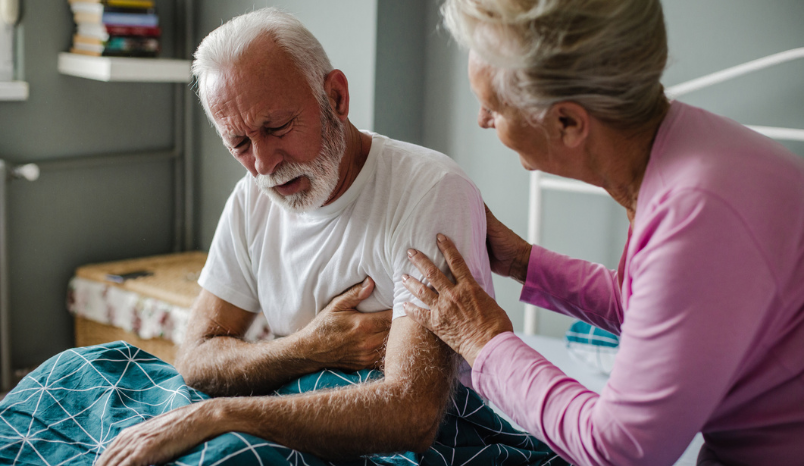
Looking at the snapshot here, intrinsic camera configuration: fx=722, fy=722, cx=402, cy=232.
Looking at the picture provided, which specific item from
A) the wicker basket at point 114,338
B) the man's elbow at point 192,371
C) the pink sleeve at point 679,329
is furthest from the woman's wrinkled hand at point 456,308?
the wicker basket at point 114,338

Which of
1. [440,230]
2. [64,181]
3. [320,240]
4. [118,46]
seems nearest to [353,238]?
[320,240]

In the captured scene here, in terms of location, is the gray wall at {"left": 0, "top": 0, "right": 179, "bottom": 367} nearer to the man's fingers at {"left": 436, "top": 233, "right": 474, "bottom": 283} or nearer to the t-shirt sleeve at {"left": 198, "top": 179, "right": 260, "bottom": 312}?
the t-shirt sleeve at {"left": 198, "top": 179, "right": 260, "bottom": 312}

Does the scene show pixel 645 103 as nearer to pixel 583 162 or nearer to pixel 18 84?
pixel 583 162

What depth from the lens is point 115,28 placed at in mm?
2625

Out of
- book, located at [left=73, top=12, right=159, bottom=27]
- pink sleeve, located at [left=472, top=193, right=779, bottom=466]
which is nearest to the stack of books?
book, located at [left=73, top=12, right=159, bottom=27]

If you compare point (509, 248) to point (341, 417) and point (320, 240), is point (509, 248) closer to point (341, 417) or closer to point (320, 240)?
point (320, 240)

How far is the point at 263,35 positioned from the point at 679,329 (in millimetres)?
872

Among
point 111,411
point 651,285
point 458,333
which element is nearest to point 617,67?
point 651,285

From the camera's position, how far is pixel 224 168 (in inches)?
120

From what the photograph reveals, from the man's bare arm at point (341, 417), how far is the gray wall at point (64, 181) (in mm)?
1954

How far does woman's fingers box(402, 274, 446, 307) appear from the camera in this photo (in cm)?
116

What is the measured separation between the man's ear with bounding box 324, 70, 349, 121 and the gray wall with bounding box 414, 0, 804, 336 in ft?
2.74

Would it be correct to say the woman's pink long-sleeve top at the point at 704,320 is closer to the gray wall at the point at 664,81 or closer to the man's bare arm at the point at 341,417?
the man's bare arm at the point at 341,417

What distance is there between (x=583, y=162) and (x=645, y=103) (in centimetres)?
11
